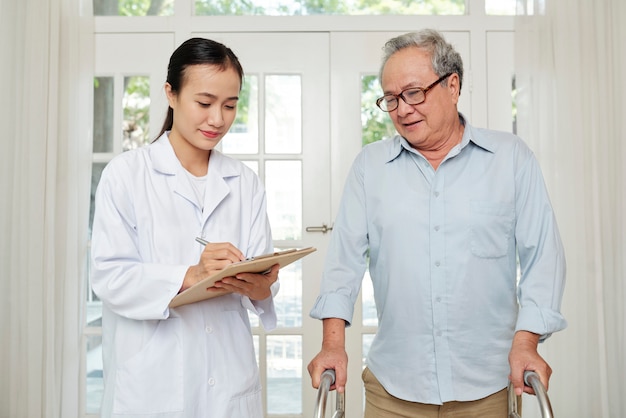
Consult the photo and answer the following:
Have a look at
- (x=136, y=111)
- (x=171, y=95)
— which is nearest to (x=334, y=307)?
(x=171, y=95)

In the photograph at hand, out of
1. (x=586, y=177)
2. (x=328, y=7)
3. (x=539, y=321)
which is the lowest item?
(x=539, y=321)

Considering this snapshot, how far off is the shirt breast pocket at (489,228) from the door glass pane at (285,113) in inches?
80.7

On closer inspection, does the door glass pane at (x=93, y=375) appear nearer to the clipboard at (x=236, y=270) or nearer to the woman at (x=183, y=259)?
the woman at (x=183, y=259)

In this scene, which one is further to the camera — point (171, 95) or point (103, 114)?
point (103, 114)

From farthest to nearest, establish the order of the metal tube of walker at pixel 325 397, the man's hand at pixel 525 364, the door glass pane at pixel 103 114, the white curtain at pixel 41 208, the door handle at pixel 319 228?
the door glass pane at pixel 103 114
the door handle at pixel 319 228
the white curtain at pixel 41 208
the man's hand at pixel 525 364
the metal tube of walker at pixel 325 397

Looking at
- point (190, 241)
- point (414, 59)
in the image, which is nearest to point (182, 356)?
point (190, 241)

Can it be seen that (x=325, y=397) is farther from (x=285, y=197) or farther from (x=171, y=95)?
(x=285, y=197)

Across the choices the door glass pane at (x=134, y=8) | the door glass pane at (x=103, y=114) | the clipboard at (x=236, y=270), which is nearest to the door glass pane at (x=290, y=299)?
the door glass pane at (x=103, y=114)

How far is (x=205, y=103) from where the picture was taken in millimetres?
1770

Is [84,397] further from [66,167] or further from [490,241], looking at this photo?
[490,241]

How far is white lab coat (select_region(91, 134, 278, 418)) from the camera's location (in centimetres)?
163

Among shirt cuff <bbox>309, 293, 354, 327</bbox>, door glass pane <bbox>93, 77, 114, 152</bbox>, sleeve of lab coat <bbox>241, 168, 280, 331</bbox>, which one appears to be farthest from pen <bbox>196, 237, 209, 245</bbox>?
door glass pane <bbox>93, 77, 114, 152</bbox>

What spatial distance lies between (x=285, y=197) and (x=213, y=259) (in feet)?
6.97

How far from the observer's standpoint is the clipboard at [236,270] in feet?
4.87
